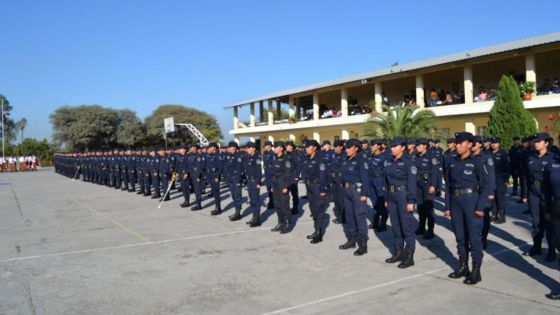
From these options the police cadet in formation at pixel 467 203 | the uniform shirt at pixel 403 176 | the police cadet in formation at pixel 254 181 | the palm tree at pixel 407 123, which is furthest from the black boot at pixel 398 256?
the palm tree at pixel 407 123

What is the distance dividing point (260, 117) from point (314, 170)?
94.6 ft

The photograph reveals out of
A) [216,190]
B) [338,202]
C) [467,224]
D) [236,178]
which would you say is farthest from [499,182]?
[216,190]

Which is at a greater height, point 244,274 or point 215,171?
point 215,171

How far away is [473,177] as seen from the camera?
5.68 meters

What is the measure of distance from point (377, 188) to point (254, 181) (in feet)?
8.63

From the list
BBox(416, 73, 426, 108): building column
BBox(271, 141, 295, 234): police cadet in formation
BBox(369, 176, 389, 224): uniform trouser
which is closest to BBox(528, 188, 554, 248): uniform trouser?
BBox(369, 176, 389, 224): uniform trouser

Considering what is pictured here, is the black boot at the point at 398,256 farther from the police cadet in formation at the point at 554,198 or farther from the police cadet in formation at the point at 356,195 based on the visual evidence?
the police cadet in formation at the point at 554,198

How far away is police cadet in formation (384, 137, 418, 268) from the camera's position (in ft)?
20.9

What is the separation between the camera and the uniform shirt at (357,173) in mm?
7262

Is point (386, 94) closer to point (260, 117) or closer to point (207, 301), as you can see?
point (260, 117)

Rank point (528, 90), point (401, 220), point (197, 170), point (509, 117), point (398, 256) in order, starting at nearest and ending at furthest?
point (401, 220)
point (398, 256)
point (197, 170)
point (509, 117)
point (528, 90)

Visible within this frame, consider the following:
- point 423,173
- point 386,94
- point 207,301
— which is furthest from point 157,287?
point 386,94

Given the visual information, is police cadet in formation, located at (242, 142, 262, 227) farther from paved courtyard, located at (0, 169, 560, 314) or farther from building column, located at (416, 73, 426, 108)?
building column, located at (416, 73, 426, 108)

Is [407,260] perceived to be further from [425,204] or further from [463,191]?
[425,204]
